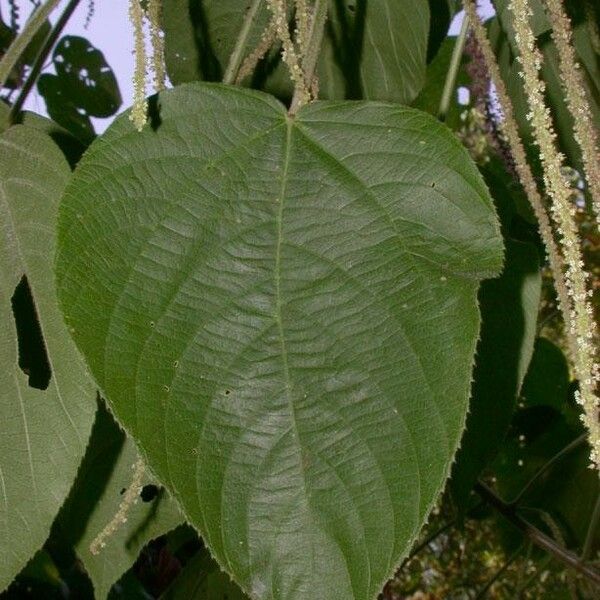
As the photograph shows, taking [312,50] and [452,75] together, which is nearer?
[312,50]

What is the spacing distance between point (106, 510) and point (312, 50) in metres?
0.34

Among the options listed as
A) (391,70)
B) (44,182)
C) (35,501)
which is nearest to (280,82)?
(391,70)

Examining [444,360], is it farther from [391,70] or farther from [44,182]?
[391,70]

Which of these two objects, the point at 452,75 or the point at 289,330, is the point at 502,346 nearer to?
the point at 452,75

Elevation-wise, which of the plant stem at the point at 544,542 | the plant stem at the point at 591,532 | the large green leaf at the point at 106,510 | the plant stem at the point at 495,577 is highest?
the large green leaf at the point at 106,510

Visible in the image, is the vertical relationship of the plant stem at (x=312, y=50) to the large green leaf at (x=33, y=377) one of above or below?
above

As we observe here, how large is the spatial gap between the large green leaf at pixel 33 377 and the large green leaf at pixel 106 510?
14 centimetres

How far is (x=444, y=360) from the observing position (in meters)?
0.41

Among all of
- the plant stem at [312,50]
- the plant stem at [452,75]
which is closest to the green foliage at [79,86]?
the plant stem at [452,75]

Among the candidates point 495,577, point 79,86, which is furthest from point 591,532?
point 79,86

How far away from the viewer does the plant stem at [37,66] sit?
0.55 metres

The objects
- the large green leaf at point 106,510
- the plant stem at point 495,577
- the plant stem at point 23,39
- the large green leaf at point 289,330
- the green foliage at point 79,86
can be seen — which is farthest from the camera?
the green foliage at point 79,86

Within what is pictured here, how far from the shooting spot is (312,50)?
0.48 m

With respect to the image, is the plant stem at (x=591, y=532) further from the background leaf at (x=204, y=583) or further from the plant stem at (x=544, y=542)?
the background leaf at (x=204, y=583)
